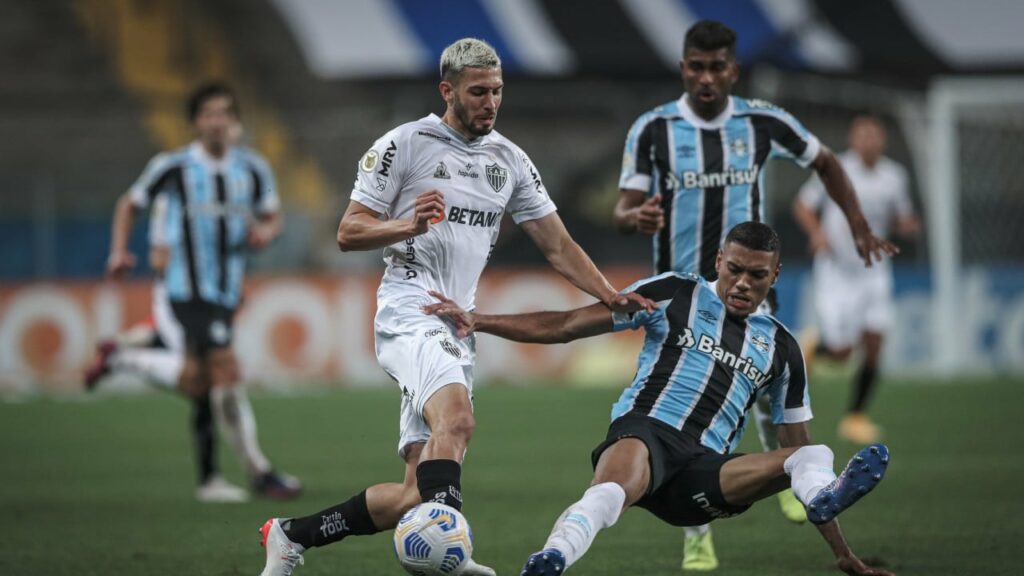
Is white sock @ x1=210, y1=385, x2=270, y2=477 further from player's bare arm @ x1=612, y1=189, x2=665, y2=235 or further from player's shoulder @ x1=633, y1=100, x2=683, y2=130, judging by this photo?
player's shoulder @ x1=633, y1=100, x2=683, y2=130

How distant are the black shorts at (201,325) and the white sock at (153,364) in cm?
52

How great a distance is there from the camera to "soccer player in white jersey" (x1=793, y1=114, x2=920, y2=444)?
1297cm

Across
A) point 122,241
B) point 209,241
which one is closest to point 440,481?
point 209,241

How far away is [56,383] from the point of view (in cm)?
1723

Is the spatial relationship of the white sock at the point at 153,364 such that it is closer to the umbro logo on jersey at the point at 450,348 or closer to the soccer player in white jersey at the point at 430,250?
Answer: the soccer player in white jersey at the point at 430,250

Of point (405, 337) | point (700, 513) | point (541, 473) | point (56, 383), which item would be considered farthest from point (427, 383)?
point (56, 383)

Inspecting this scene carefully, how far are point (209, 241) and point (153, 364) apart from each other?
1237 mm

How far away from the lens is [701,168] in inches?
280

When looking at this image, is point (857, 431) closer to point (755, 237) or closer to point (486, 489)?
point (486, 489)

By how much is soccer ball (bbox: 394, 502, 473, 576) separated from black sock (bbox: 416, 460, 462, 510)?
0.08 m

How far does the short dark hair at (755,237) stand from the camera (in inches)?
231

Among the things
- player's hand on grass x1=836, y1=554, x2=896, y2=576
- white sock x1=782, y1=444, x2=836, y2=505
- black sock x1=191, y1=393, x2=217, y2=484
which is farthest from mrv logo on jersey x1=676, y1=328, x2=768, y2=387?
black sock x1=191, y1=393, x2=217, y2=484

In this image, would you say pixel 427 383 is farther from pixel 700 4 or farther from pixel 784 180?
pixel 700 4

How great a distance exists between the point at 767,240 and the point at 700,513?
42.2 inches
